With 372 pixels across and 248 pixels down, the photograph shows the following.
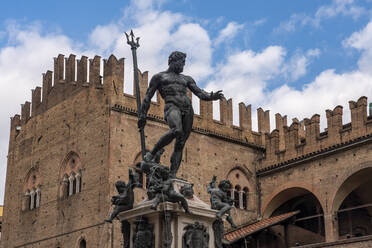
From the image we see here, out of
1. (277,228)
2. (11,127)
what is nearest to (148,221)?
(277,228)

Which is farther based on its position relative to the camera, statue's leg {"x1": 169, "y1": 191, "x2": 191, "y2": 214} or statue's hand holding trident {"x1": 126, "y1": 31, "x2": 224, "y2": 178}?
statue's hand holding trident {"x1": 126, "y1": 31, "x2": 224, "y2": 178}

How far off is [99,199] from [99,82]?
4349 mm

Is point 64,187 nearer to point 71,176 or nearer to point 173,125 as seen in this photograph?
point 71,176

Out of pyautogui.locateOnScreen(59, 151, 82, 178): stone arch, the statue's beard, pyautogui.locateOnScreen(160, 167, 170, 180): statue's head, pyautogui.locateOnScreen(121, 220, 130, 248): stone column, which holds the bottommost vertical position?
pyautogui.locateOnScreen(121, 220, 130, 248): stone column

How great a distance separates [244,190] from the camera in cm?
2570

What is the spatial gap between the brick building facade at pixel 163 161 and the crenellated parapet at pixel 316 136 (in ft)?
0.13

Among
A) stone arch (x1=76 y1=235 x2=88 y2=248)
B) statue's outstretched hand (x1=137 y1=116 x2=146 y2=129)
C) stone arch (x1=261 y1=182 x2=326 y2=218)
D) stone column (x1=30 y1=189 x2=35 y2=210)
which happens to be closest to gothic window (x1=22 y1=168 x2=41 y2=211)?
stone column (x1=30 y1=189 x2=35 y2=210)

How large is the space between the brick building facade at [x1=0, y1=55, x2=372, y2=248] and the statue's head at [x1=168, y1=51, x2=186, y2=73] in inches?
540

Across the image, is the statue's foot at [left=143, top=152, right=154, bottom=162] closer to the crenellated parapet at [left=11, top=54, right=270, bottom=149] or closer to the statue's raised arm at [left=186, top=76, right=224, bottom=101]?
the statue's raised arm at [left=186, top=76, right=224, bottom=101]

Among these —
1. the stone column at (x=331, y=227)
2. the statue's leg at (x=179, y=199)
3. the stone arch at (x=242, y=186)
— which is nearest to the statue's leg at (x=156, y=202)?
the statue's leg at (x=179, y=199)

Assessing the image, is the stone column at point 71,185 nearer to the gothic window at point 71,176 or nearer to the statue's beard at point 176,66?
the gothic window at point 71,176

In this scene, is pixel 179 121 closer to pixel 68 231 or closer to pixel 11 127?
pixel 68 231

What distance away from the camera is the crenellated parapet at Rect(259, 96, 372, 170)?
22.1m

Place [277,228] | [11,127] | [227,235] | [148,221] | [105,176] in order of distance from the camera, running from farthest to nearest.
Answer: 1. [11,127]
2. [277,228]
3. [227,235]
4. [105,176]
5. [148,221]
